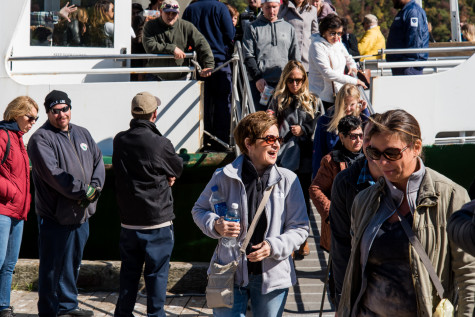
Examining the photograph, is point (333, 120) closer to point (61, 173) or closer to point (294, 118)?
point (294, 118)

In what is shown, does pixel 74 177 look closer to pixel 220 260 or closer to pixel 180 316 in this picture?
pixel 180 316

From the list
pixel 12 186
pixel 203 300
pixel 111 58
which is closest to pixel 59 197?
pixel 12 186

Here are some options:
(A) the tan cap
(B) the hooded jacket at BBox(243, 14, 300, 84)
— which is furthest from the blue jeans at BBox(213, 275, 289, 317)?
(B) the hooded jacket at BBox(243, 14, 300, 84)

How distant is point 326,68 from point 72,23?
297 centimetres

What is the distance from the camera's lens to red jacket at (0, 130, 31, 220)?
231 inches

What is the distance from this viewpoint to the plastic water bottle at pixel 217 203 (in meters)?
4.13

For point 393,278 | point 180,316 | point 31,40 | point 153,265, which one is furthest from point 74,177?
point 393,278

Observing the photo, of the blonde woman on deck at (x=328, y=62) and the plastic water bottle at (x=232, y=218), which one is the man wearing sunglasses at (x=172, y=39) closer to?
the blonde woman on deck at (x=328, y=62)

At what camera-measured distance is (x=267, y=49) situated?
757 cm

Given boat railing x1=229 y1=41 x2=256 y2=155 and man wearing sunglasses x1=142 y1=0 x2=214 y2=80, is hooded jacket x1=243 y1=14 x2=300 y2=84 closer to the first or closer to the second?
boat railing x1=229 y1=41 x2=256 y2=155

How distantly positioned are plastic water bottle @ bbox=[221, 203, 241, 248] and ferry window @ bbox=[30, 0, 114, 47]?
468 centimetres

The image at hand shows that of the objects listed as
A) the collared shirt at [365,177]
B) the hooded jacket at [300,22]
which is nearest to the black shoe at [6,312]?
the collared shirt at [365,177]

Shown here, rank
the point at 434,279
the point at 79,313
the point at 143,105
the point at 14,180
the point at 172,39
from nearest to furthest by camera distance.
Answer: the point at 434,279, the point at 143,105, the point at 14,180, the point at 79,313, the point at 172,39

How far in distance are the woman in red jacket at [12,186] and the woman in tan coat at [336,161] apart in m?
2.50
